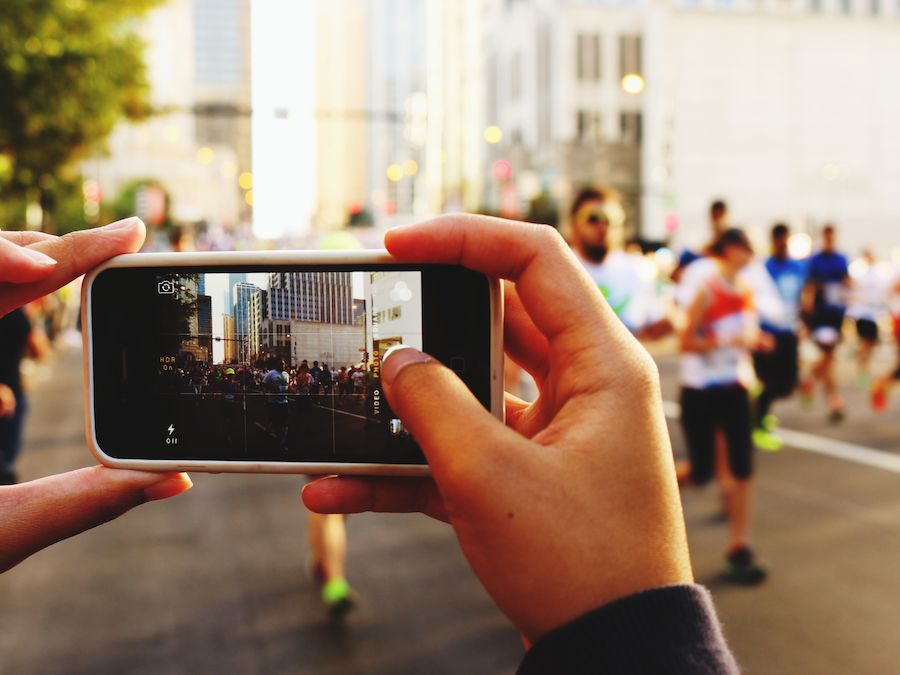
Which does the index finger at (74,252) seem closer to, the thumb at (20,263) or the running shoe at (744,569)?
the thumb at (20,263)

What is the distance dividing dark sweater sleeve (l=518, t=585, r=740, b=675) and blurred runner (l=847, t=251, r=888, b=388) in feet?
38.0

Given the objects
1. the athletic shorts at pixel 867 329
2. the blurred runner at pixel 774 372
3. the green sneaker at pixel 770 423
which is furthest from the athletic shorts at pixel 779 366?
the athletic shorts at pixel 867 329

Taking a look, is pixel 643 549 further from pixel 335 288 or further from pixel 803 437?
pixel 803 437

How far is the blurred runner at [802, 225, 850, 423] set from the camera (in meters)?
11.0

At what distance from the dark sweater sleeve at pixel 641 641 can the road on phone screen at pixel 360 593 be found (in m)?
3.03

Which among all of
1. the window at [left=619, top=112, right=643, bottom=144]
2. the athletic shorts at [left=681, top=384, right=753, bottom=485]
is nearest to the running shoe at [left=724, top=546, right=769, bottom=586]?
the athletic shorts at [left=681, top=384, right=753, bottom=485]

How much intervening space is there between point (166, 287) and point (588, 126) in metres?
57.1

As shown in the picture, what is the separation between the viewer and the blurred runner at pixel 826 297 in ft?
36.0

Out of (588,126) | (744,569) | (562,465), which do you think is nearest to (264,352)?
(562,465)

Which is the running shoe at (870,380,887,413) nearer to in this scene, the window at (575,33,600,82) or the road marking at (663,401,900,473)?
the road marking at (663,401,900,473)

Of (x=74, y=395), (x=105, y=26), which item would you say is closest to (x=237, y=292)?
(x=74, y=395)

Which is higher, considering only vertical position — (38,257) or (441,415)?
(38,257)

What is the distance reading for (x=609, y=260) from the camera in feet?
19.4

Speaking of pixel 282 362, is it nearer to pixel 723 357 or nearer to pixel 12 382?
pixel 723 357
